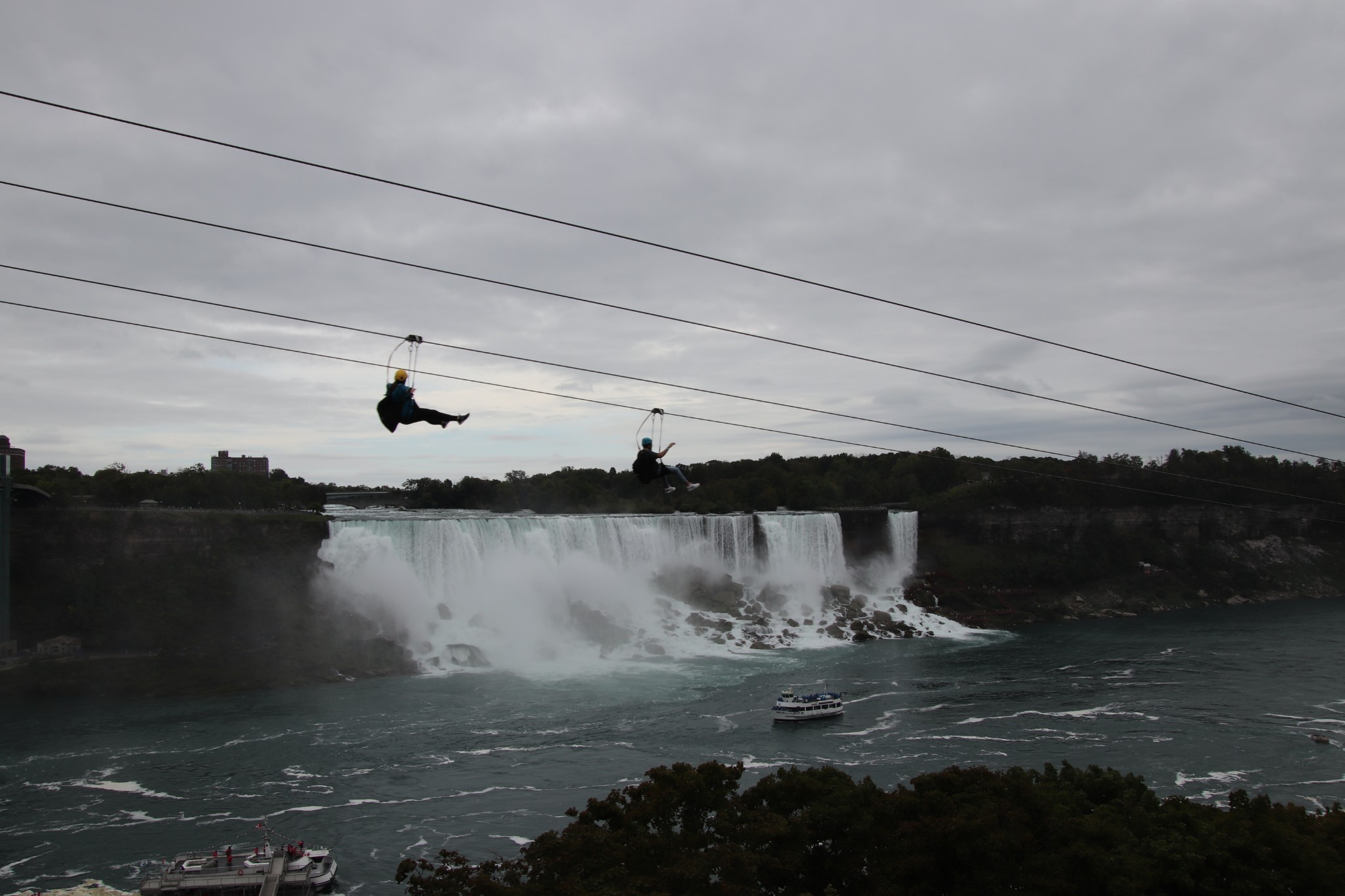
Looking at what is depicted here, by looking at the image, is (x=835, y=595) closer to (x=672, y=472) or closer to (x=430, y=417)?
(x=672, y=472)

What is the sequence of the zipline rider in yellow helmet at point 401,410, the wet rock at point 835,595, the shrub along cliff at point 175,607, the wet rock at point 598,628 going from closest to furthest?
the zipline rider in yellow helmet at point 401,410 < the shrub along cliff at point 175,607 < the wet rock at point 598,628 < the wet rock at point 835,595

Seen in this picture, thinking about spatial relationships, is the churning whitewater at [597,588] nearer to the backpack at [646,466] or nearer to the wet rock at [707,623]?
the wet rock at [707,623]

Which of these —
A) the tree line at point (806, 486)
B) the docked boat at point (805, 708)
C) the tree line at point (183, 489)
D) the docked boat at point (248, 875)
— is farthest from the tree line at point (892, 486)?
the docked boat at point (248, 875)

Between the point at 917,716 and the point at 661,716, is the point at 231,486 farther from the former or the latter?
the point at 917,716

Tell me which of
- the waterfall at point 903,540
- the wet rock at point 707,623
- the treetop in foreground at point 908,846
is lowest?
the wet rock at point 707,623

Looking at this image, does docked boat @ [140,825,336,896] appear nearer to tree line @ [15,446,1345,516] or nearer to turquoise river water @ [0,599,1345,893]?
turquoise river water @ [0,599,1345,893]

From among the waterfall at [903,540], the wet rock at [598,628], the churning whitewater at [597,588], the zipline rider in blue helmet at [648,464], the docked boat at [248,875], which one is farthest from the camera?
the waterfall at [903,540]
